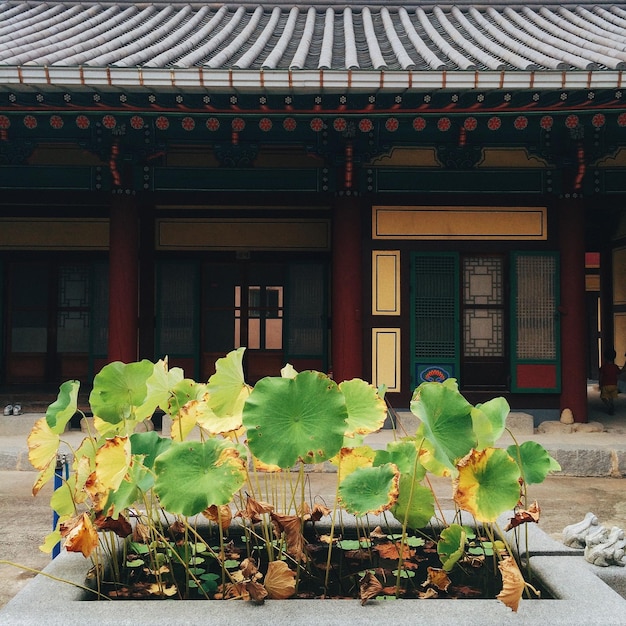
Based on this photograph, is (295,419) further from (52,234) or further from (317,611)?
(52,234)

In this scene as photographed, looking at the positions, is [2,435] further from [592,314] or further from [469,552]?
[592,314]

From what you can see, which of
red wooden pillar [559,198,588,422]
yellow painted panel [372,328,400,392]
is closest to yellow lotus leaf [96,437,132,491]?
yellow painted panel [372,328,400,392]

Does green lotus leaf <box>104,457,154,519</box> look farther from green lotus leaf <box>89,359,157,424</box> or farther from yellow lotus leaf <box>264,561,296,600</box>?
yellow lotus leaf <box>264,561,296,600</box>

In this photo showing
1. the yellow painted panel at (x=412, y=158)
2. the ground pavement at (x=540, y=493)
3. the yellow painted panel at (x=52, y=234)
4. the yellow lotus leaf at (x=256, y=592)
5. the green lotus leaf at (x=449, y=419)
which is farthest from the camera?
the yellow painted panel at (x=52, y=234)

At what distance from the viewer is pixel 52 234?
30.4 ft

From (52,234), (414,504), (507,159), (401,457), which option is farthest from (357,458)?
(52,234)

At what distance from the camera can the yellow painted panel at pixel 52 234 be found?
927cm

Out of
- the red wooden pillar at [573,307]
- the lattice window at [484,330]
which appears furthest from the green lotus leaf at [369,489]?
the red wooden pillar at [573,307]

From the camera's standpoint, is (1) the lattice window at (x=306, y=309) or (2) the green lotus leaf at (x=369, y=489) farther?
(1) the lattice window at (x=306, y=309)

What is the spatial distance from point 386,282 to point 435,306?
0.69 metres

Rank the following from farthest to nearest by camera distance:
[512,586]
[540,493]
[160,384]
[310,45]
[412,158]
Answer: [310,45], [412,158], [540,493], [160,384], [512,586]

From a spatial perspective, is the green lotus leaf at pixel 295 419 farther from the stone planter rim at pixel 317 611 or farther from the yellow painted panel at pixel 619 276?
the yellow painted panel at pixel 619 276

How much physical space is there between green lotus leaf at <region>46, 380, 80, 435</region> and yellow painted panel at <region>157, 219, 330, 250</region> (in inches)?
273

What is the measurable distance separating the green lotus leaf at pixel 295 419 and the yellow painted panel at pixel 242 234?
729 cm
